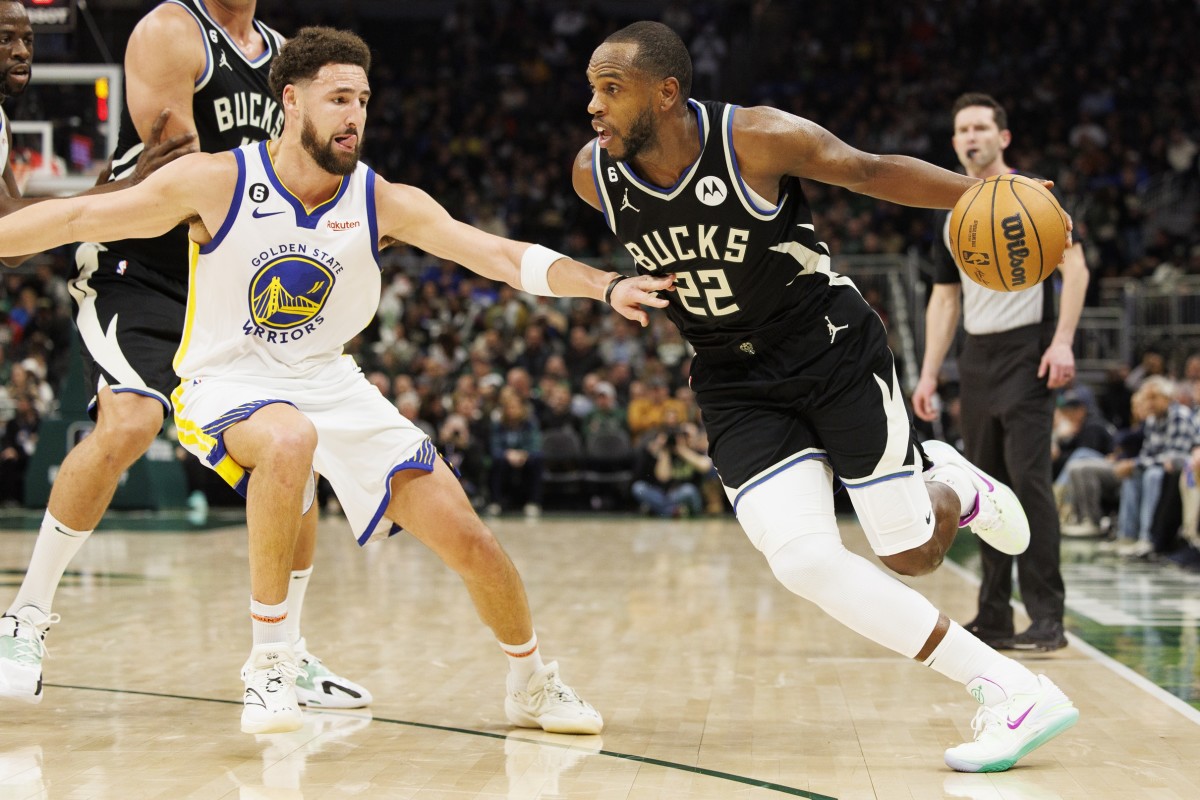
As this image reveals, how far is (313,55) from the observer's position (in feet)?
13.0

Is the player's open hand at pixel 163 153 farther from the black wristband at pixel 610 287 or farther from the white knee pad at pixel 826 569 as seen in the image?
the white knee pad at pixel 826 569

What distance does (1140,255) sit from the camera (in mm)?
17516

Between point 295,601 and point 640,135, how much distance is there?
1989 millimetres

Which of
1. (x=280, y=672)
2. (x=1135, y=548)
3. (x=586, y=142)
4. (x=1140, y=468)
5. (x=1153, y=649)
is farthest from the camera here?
(x=586, y=142)

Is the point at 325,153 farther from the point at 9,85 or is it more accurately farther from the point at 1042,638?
the point at 1042,638

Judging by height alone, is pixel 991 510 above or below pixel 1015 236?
below

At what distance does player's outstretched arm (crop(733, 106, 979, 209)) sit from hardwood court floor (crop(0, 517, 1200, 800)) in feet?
5.16

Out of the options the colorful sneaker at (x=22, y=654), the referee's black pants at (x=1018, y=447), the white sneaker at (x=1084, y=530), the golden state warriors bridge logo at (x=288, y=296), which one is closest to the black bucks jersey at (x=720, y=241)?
the golden state warriors bridge logo at (x=288, y=296)

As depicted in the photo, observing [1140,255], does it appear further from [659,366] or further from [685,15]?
[685,15]

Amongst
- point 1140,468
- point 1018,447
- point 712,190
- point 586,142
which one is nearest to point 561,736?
point 712,190

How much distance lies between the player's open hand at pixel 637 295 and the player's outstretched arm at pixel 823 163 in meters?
0.44

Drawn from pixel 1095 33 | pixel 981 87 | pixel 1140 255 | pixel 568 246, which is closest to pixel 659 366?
pixel 568 246

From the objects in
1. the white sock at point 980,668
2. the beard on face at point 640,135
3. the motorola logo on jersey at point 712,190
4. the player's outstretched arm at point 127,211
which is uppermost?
the beard on face at point 640,135

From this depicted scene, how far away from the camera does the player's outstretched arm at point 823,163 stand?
3.68m
